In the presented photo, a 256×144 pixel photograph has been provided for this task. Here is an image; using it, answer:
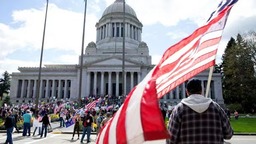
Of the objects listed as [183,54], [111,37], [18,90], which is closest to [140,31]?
[111,37]

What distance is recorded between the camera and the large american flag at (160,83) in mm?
2654

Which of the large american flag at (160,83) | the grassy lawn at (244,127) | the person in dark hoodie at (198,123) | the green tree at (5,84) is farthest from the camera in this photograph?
the green tree at (5,84)

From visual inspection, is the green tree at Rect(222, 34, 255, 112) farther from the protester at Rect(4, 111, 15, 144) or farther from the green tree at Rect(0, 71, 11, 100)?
the green tree at Rect(0, 71, 11, 100)

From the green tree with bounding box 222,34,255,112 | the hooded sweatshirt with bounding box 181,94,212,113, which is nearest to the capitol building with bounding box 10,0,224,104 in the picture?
the green tree with bounding box 222,34,255,112

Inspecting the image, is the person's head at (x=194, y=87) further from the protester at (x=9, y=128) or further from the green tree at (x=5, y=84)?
the green tree at (x=5, y=84)

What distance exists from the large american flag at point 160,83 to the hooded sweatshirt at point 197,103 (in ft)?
1.39

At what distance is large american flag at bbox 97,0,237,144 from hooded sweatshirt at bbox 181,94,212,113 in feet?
1.39

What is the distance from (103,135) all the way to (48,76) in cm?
6892

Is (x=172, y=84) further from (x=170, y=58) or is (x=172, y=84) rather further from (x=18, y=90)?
(x=18, y=90)

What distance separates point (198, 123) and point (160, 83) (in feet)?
2.49

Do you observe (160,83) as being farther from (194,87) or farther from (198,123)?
(198,123)

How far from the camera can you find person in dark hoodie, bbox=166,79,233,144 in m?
3.46

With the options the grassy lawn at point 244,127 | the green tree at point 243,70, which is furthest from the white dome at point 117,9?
the grassy lawn at point 244,127

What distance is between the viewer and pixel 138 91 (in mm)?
3002
